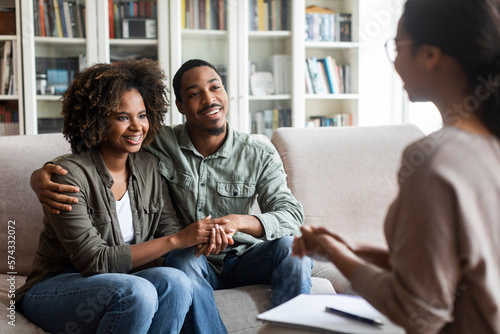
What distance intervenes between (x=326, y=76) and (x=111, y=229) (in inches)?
95.3

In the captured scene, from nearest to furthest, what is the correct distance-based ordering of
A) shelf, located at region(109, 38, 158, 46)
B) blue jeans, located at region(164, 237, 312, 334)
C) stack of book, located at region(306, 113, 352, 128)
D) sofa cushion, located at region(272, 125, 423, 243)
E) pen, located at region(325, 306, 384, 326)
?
pen, located at region(325, 306, 384, 326) → blue jeans, located at region(164, 237, 312, 334) → sofa cushion, located at region(272, 125, 423, 243) → shelf, located at region(109, 38, 158, 46) → stack of book, located at region(306, 113, 352, 128)

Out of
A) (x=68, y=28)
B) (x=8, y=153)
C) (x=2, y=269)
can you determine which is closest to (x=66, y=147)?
(x=8, y=153)

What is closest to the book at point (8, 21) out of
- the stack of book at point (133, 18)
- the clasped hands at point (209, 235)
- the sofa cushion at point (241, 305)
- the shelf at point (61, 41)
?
the shelf at point (61, 41)

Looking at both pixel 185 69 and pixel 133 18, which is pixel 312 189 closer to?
pixel 185 69

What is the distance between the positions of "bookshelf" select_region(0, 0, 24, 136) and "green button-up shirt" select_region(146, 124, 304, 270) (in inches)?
72.1

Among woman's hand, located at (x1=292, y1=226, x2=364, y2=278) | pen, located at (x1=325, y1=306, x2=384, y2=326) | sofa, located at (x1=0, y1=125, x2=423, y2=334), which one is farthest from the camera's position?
sofa, located at (x1=0, y1=125, x2=423, y2=334)

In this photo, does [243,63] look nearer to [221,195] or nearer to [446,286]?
[221,195]

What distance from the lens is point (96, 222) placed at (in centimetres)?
147

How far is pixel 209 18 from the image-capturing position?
3420 mm

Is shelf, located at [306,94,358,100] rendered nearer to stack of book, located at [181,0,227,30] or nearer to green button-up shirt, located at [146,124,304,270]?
stack of book, located at [181,0,227,30]

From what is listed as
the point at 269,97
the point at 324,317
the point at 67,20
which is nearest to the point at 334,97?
the point at 269,97

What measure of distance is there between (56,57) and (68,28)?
0.19 metres

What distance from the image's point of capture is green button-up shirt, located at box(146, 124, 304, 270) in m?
1.71

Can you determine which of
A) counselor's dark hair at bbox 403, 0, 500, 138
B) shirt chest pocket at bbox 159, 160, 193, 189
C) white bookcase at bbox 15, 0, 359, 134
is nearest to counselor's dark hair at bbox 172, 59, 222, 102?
shirt chest pocket at bbox 159, 160, 193, 189
